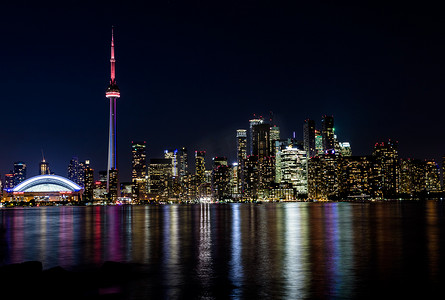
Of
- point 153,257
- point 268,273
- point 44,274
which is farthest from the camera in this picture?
point 153,257

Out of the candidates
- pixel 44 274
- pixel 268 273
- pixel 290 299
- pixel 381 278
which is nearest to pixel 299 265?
pixel 268 273

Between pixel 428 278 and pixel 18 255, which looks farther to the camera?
pixel 18 255

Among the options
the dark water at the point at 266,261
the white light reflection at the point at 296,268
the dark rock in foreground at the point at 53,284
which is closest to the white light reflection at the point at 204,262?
the dark water at the point at 266,261

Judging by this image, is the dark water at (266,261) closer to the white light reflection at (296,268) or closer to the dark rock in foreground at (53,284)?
the white light reflection at (296,268)

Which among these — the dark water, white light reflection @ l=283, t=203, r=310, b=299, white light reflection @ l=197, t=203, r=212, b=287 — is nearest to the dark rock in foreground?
the dark water

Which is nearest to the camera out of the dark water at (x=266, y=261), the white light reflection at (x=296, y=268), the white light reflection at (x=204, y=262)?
the white light reflection at (x=296, y=268)

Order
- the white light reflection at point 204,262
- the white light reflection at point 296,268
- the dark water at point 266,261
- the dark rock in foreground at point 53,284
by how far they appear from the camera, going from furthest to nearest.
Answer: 1. the white light reflection at point 204,262
2. the dark water at point 266,261
3. the white light reflection at point 296,268
4. the dark rock in foreground at point 53,284

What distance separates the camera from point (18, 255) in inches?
1592

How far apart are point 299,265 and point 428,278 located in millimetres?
8306

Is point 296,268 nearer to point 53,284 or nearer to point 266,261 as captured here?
point 266,261

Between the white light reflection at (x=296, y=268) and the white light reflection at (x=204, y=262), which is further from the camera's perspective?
the white light reflection at (x=204, y=262)

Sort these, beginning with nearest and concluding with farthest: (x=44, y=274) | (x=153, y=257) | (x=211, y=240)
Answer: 1. (x=44, y=274)
2. (x=153, y=257)
3. (x=211, y=240)

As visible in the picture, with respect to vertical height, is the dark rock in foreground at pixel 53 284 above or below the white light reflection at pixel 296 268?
above

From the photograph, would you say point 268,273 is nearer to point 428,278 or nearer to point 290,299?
point 290,299
